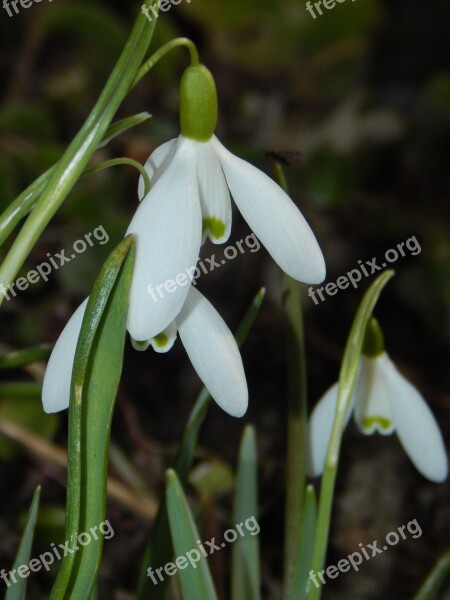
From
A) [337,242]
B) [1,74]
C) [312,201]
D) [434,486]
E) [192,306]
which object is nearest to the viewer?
[192,306]

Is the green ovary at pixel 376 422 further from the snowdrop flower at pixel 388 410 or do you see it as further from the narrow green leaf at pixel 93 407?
the narrow green leaf at pixel 93 407

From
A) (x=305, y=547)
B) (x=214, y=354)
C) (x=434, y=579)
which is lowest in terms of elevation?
(x=434, y=579)

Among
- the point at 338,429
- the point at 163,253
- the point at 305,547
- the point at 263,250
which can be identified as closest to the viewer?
the point at 163,253

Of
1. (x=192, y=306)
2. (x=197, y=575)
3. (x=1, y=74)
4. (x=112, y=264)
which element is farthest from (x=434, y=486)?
(x=1, y=74)

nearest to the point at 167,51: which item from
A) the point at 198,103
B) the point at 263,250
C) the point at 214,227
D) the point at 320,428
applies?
the point at 198,103

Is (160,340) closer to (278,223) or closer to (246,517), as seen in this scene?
(278,223)

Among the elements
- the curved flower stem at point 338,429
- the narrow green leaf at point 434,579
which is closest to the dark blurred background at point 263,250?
the curved flower stem at point 338,429

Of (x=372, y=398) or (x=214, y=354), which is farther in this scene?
(x=372, y=398)

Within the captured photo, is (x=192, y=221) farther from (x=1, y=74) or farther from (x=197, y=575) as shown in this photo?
(x=1, y=74)
